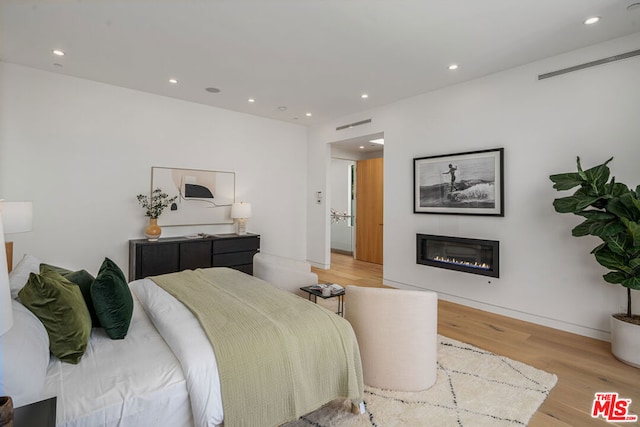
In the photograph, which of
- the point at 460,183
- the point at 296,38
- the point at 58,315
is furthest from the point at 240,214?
the point at 58,315

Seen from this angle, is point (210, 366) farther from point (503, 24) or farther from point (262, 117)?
point (262, 117)

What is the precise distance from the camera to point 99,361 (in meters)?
1.52

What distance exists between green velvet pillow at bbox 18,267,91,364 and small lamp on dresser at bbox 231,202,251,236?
344 cm

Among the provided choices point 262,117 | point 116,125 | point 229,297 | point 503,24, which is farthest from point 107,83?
point 503,24

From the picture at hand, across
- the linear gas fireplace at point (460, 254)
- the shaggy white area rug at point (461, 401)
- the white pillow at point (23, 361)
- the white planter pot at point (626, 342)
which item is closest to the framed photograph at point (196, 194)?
the linear gas fireplace at point (460, 254)

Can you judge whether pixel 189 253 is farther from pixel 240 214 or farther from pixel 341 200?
pixel 341 200

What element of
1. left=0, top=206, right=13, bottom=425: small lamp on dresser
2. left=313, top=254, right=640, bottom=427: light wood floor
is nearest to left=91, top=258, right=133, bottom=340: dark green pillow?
left=0, top=206, right=13, bottom=425: small lamp on dresser

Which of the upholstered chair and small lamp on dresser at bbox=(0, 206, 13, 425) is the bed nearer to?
the upholstered chair

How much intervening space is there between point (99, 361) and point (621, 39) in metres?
4.97

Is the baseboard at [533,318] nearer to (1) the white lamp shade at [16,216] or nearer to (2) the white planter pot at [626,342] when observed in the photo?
(2) the white planter pot at [626,342]

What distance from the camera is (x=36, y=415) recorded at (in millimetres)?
958

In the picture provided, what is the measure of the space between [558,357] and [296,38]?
3870 millimetres

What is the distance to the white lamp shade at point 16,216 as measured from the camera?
102 inches

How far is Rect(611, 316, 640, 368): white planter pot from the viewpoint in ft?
8.43
